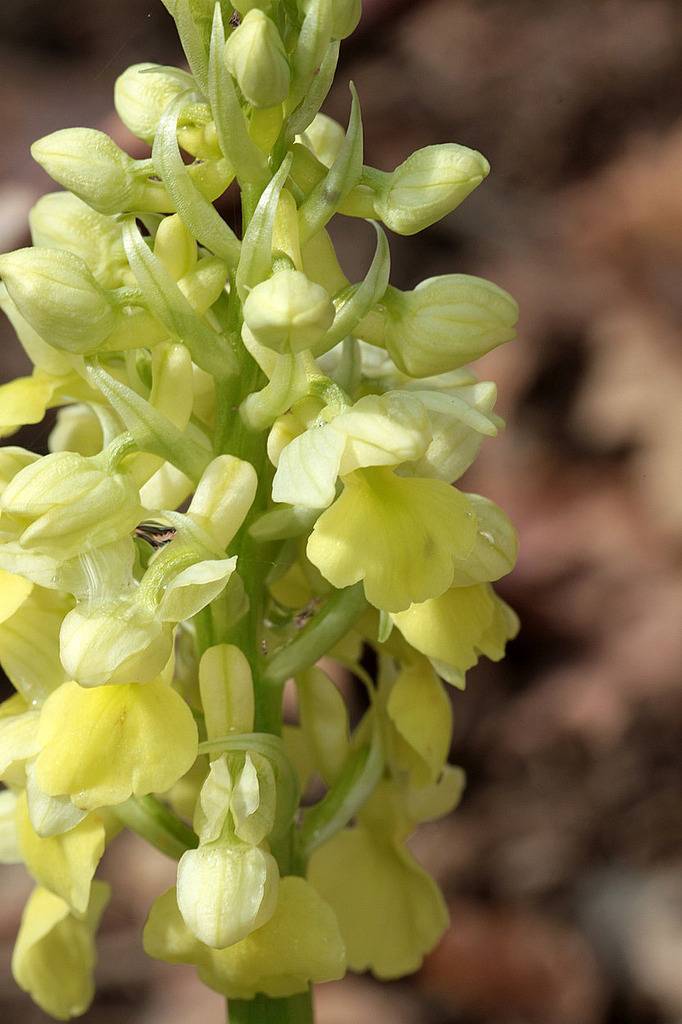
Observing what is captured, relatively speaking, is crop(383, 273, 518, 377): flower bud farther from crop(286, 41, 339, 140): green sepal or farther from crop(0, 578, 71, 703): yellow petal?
crop(0, 578, 71, 703): yellow petal

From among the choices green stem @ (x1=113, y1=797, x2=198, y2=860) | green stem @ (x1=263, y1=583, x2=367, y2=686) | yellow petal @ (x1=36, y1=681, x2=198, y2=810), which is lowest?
green stem @ (x1=113, y1=797, x2=198, y2=860)

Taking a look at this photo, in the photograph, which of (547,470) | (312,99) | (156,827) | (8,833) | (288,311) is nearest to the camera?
(288,311)

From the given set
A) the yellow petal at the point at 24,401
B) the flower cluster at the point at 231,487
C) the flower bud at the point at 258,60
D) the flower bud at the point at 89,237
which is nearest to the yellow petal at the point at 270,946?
the flower cluster at the point at 231,487

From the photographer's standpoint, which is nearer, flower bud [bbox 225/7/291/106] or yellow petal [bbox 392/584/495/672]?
flower bud [bbox 225/7/291/106]

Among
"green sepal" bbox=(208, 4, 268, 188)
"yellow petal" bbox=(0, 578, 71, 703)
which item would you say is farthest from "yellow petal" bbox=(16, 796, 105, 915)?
"green sepal" bbox=(208, 4, 268, 188)

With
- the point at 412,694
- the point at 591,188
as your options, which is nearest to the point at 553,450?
the point at 591,188

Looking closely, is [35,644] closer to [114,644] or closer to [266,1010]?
[114,644]

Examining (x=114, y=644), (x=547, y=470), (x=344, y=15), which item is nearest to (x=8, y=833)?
(x=114, y=644)
